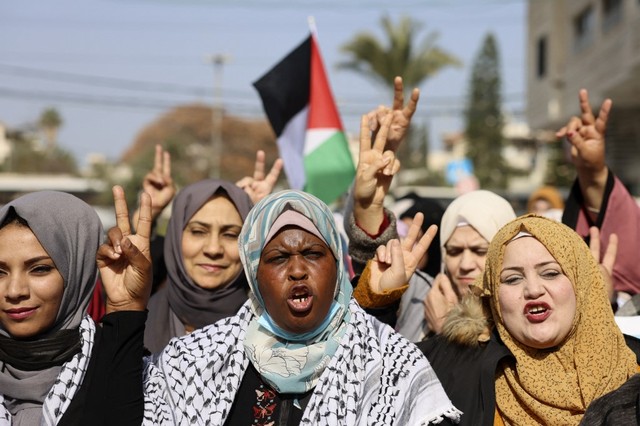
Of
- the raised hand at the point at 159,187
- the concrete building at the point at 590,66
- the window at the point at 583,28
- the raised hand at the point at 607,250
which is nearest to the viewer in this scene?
the raised hand at the point at 607,250

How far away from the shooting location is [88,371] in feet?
10.1

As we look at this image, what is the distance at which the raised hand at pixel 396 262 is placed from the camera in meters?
3.60

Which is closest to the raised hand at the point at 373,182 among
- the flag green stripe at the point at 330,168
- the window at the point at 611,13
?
the flag green stripe at the point at 330,168

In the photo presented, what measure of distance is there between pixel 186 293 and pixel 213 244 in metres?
0.26

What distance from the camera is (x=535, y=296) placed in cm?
325

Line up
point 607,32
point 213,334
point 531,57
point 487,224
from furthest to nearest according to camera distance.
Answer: point 531,57 < point 607,32 < point 487,224 < point 213,334

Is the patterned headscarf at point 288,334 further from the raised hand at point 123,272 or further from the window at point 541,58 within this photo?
the window at point 541,58

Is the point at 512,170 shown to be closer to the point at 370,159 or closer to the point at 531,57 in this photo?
the point at 531,57

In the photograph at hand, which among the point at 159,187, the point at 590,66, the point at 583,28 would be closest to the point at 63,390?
the point at 159,187

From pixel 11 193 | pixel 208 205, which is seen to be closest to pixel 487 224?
pixel 208 205

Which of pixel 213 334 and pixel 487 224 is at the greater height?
pixel 487 224

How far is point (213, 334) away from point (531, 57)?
23.6 m

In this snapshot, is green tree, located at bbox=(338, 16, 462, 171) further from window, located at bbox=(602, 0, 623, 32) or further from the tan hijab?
the tan hijab

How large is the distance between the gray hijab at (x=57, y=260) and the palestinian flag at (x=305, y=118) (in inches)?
117
